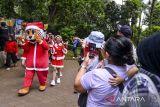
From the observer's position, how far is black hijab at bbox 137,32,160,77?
6.72ft

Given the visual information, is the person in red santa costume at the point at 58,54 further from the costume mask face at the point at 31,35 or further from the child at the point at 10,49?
the child at the point at 10,49

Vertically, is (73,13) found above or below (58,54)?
above

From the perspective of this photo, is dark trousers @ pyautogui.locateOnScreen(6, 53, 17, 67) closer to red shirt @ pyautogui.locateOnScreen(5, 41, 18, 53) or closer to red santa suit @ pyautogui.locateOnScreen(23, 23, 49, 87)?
red shirt @ pyautogui.locateOnScreen(5, 41, 18, 53)

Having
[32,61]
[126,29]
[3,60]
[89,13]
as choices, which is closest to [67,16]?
[89,13]

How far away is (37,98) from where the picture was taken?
8.27 metres

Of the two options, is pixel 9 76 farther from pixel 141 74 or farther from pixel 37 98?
pixel 141 74

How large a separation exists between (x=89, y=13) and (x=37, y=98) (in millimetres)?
15554

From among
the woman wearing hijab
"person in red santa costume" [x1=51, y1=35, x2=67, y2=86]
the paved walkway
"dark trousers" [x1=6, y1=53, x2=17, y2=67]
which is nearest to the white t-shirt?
the woman wearing hijab

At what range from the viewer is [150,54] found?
206cm

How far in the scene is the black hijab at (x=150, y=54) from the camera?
205 cm

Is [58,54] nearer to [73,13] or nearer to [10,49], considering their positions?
[10,49]

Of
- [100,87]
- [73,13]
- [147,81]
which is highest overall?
[73,13]

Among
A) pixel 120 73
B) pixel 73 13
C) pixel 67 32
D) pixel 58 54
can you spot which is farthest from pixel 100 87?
pixel 67 32

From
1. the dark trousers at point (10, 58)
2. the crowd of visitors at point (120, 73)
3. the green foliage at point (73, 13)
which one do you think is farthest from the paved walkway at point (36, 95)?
the green foliage at point (73, 13)
